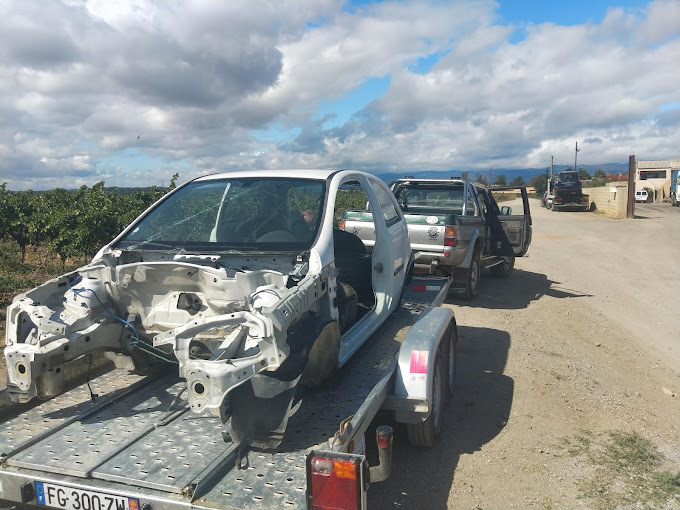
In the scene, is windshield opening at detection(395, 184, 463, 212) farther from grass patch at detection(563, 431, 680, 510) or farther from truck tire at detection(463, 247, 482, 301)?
grass patch at detection(563, 431, 680, 510)

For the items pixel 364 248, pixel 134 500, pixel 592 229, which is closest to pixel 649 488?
pixel 364 248

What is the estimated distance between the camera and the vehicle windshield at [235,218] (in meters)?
3.85

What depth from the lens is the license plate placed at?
2.51m

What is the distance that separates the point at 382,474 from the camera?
271 cm

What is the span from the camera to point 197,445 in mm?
3002

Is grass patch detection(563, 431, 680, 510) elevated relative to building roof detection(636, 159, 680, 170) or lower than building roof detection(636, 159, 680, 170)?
lower

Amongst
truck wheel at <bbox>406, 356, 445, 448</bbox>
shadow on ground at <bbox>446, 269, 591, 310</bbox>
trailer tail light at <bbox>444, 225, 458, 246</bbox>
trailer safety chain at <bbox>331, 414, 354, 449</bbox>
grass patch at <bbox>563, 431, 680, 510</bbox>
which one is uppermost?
trailer tail light at <bbox>444, 225, 458, 246</bbox>

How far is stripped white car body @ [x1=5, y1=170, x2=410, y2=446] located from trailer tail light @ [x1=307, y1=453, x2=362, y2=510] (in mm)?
462

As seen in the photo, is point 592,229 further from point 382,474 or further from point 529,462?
point 382,474

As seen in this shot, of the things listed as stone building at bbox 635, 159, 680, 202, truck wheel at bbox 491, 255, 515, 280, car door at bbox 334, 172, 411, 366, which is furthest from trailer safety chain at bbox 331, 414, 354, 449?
stone building at bbox 635, 159, 680, 202

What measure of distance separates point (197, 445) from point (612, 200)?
3301 cm

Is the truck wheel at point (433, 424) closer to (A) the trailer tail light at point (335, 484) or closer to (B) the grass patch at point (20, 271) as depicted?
(A) the trailer tail light at point (335, 484)

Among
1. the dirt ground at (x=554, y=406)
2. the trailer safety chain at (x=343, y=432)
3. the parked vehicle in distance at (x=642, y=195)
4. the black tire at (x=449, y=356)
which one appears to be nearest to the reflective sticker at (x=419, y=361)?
the black tire at (x=449, y=356)

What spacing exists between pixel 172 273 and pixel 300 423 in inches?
47.4
